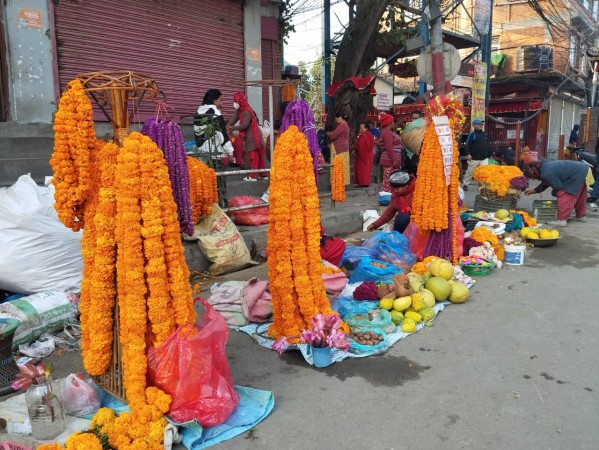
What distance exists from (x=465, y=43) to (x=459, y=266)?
43.8 feet

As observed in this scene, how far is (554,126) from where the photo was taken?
2955 cm

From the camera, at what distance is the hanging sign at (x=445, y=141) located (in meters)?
5.81

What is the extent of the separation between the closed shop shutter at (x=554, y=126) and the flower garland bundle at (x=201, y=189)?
90.5 feet

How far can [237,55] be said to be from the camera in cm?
1108

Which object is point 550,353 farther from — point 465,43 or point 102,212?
point 465,43

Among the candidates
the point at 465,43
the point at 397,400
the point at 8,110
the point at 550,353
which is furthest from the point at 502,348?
the point at 465,43

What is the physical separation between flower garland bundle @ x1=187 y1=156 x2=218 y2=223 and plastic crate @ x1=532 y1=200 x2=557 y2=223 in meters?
6.48

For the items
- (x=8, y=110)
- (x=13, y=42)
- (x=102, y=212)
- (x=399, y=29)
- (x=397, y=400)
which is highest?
(x=399, y=29)

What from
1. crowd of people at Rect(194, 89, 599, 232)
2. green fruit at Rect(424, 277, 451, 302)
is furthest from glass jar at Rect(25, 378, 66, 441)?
crowd of people at Rect(194, 89, 599, 232)

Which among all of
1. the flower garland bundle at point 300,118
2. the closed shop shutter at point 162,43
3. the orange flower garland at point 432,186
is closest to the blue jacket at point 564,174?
the orange flower garland at point 432,186

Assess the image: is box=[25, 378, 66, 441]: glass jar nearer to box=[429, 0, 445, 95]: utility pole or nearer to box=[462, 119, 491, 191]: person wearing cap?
box=[429, 0, 445, 95]: utility pole

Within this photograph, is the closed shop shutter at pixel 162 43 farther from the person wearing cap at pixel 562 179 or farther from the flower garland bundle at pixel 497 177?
the person wearing cap at pixel 562 179

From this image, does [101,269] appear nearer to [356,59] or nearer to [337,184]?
[337,184]

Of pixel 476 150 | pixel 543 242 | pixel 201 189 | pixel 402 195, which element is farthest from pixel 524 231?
pixel 476 150
